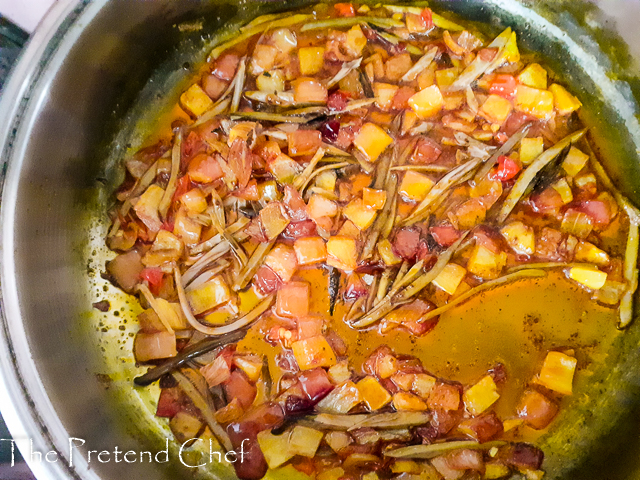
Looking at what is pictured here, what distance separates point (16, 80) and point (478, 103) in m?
2.25

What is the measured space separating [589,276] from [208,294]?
1.96 metres

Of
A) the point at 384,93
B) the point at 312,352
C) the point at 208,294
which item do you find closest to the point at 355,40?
the point at 384,93

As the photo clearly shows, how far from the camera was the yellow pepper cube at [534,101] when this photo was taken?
8.04ft

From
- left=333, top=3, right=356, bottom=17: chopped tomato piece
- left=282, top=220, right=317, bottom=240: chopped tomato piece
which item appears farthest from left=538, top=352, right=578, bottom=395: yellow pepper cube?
left=333, top=3, right=356, bottom=17: chopped tomato piece

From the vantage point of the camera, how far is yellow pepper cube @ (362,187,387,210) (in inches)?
90.7

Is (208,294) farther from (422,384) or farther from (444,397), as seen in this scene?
(444,397)

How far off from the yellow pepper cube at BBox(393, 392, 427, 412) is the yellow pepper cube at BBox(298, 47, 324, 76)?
1.80 metres

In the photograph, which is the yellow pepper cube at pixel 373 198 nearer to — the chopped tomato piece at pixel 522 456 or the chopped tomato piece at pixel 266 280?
the chopped tomato piece at pixel 266 280

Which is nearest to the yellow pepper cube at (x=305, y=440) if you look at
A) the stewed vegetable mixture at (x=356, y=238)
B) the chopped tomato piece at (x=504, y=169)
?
the stewed vegetable mixture at (x=356, y=238)

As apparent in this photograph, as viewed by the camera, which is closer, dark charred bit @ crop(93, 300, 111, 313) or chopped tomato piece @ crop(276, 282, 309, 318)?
chopped tomato piece @ crop(276, 282, 309, 318)

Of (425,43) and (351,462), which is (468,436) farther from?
(425,43)

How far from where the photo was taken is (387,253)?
2301 mm

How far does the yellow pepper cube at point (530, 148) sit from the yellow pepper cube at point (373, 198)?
0.79 meters

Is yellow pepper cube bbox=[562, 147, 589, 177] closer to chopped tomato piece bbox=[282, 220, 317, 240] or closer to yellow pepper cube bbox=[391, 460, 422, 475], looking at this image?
chopped tomato piece bbox=[282, 220, 317, 240]
